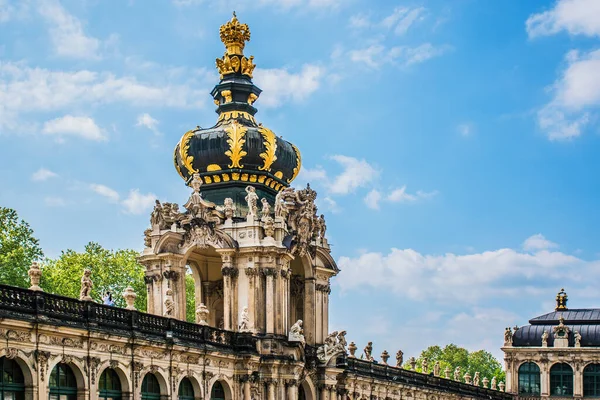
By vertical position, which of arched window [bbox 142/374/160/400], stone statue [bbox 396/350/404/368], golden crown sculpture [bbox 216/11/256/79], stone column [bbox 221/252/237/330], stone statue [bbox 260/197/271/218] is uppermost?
golden crown sculpture [bbox 216/11/256/79]

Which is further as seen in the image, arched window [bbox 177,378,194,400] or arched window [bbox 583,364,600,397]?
arched window [bbox 583,364,600,397]

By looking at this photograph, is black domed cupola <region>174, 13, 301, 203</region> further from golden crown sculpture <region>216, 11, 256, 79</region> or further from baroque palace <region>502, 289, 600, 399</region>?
baroque palace <region>502, 289, 600, 399</region>

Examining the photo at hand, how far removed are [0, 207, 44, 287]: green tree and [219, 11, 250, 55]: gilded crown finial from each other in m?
21.5

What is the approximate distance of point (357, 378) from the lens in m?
64.2

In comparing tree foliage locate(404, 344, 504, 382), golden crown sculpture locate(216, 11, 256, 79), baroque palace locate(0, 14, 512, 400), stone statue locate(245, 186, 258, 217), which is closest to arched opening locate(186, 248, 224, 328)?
baroque palace locate(0, 14, 512, 400)

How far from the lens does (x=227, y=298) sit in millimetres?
52344

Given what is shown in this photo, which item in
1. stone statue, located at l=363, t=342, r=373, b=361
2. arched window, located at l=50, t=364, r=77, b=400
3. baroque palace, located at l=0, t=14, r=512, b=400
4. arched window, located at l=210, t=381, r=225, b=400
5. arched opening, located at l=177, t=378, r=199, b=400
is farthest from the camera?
stone statue, located at l=363, t=342, r=373, b=361

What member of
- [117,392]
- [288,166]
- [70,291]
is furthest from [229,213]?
[70,291]

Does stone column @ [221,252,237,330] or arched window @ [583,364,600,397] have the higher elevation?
stone column @ [221,252,237,330]

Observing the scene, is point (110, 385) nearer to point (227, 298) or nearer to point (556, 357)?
point (227, 298)

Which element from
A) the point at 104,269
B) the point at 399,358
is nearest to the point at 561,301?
the point at 399,358

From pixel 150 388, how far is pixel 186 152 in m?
15.2

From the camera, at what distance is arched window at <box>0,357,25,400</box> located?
36.0 meters

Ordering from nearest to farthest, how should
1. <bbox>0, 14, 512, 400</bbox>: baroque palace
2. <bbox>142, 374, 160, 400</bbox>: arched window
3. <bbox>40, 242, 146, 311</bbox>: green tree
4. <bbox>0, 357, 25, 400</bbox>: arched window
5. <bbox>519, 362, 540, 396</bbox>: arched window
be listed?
<bbox>0, 357, 25, 400</bbox>: arched window, <bbox>0, 14, 512, 400</bbox>: baroque palace, <bbox>142, 374, 160, 400</bbox>: arched window, <bbox>40, 242, 146, 311</bbox>: green tree, <bbox>519, 362, 540, 396</bbox>: arched window
